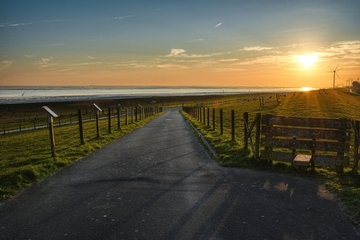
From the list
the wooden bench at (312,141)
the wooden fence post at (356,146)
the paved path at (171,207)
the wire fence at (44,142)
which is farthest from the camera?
the wire fence at (44,142)

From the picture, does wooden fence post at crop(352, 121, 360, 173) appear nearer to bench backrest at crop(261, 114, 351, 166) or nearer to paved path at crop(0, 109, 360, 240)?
bench backrest at crop(261, 114, 351, 166)

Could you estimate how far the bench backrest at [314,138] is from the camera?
9766 millimetres

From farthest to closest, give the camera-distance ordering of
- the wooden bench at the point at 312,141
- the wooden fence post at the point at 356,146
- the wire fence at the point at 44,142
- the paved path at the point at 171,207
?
the wire fence at the point at 44,142
the wooden bench at the point at 312,141
the wooden fence post at the point at 356,146
the paved path at the point at 171,207

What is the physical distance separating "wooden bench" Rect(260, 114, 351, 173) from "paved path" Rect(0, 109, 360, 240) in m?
1.32

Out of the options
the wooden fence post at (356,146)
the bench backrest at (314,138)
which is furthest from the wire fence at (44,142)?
the wooden fence post at (356,146)

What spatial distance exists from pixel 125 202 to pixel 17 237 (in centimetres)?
240

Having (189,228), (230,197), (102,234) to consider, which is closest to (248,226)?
(189,228)

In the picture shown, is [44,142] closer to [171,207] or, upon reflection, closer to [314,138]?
[171,207]

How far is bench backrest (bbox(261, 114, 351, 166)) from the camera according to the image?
9.77 m

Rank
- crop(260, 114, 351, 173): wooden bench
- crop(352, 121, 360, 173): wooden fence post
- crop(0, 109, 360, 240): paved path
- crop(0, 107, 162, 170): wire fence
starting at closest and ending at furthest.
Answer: crop(0, 109, 360, 240): paved path
crop(352, 121, 360, 173): wooden fence post
crop(260, 114, 351, 173): wooden bench
crop(0, 107, 162, 170): wire fence

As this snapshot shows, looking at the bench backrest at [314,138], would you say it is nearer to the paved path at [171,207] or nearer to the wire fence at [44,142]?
the paved path at [171,207]

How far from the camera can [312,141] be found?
1028cm

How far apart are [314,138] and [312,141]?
134mm

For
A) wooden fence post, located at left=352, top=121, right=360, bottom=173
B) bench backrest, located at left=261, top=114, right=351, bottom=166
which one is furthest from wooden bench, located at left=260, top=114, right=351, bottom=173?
wooden fence post, located at left=352, top=121, right=360, bottom=173
